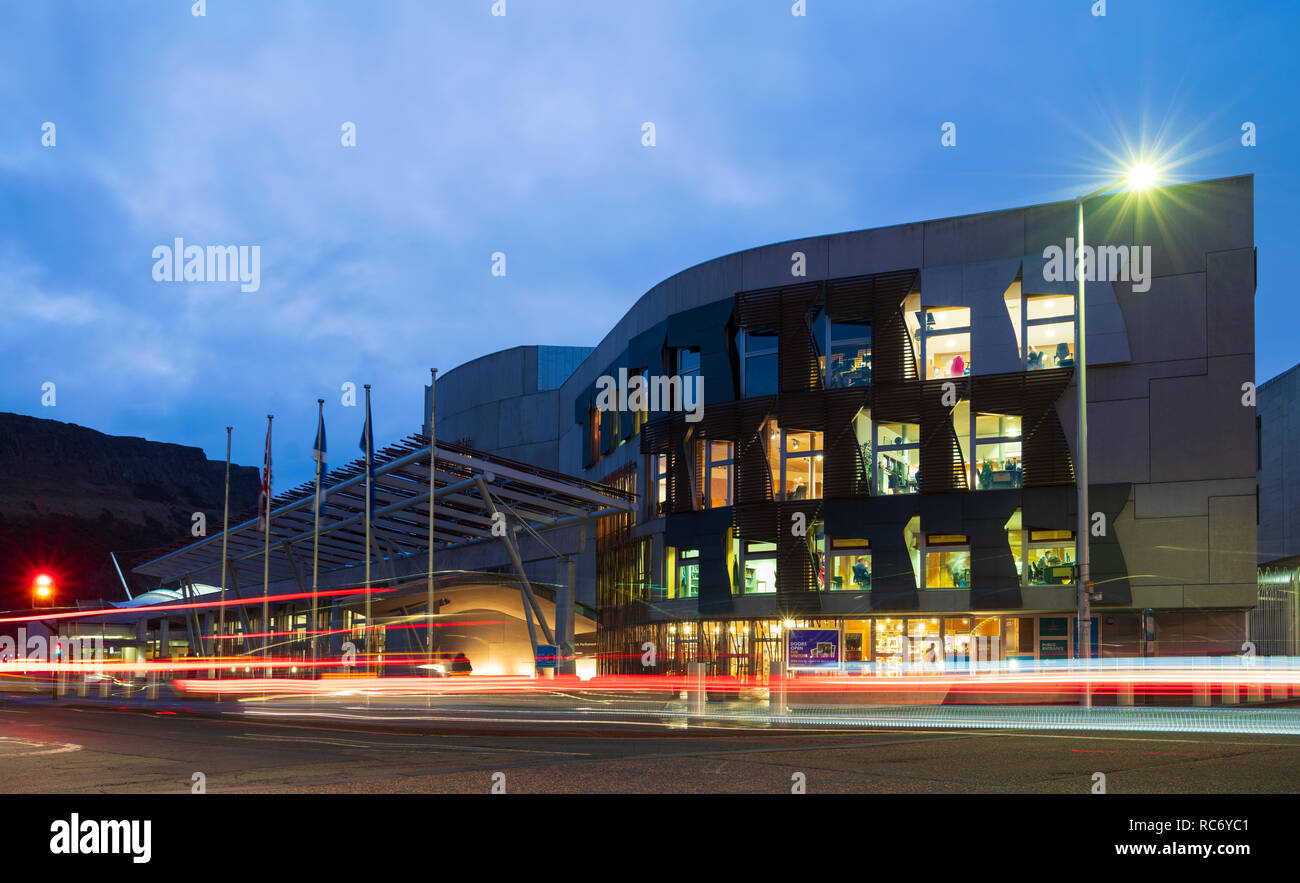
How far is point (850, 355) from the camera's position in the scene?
43.4 metres

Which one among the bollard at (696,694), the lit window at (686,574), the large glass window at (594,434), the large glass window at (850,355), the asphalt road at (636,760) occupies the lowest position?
the bollard at (696,694)

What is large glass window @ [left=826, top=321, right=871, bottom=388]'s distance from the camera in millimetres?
43062

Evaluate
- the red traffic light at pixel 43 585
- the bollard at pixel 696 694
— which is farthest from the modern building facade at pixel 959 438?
the red traffic light at pixel 43 585

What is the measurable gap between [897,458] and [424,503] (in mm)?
20388

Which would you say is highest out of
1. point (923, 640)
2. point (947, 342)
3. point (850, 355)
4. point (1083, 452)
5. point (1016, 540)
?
point (947, 342)

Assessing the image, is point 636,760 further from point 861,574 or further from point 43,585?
point 861,574

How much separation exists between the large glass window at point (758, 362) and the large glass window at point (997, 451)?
7.76 m

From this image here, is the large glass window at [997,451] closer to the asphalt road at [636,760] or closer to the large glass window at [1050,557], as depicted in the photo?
the large glass window at [1050,557]

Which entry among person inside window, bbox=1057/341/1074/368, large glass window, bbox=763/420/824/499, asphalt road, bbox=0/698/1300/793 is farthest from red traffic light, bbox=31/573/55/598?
person inside window, bbox=1057/341/1074/368

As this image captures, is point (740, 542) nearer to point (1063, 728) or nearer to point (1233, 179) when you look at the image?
point (1233, 179)

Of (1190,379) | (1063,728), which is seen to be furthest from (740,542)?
(1063,728)

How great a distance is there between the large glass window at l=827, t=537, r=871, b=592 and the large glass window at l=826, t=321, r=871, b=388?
5.64 metres

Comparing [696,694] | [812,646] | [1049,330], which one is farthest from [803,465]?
[696,694]

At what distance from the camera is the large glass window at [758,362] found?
45.0 meters
